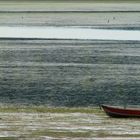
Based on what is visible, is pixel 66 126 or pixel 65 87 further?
pixel 65 87

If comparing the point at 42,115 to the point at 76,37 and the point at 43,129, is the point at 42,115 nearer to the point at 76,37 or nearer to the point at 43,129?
the point at 43,129

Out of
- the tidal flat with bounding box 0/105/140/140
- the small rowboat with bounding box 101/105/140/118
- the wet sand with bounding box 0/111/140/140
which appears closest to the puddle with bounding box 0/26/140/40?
the small rowboat with bounding box 101/105/140/118

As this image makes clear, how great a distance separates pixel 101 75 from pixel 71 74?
2.73 meters

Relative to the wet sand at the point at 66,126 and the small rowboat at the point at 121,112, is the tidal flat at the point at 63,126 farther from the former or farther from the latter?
the small rowboat at the point at 121,112

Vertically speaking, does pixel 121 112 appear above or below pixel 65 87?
above

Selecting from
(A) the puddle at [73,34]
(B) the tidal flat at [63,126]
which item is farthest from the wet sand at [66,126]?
(A) the puddle at [73,34]

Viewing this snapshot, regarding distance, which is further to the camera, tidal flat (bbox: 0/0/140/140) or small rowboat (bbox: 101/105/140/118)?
small rowboat (bbox: 101/105/140/118)

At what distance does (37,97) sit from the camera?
50438 mm

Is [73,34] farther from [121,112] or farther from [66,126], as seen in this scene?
[66,126]

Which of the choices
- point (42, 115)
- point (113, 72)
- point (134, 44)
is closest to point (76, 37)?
point (134, 44)

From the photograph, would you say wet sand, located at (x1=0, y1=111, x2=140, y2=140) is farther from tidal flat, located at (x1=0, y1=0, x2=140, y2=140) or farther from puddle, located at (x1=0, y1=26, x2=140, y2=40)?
puddle, located at (x1=0, y1=26, x2=140, y2=40)

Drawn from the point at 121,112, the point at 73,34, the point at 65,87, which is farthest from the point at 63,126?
the point at 73,34

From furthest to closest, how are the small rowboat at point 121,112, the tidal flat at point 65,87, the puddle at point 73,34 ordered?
the puddle at point 73,34 → the small rowboat at point 121,112 → the tidal flat at point 65,87

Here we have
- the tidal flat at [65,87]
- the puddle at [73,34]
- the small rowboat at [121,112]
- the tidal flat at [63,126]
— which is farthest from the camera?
the puddle at [73,34]
